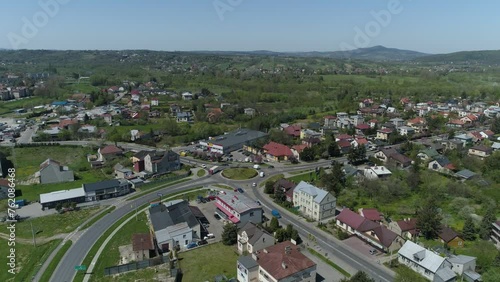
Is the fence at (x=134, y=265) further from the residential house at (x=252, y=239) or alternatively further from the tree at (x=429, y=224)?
the tree at (x=429, y=224)

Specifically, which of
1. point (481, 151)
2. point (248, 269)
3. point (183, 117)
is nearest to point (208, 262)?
point (248, 269)

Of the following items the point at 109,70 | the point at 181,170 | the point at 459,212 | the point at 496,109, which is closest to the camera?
the point at 459,212

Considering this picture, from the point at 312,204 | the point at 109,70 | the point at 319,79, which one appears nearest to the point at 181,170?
the point at 312,204

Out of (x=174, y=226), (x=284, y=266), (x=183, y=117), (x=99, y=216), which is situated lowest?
Answer: (x=99, y=216)

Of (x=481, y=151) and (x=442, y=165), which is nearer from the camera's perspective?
(x=442, y=165)

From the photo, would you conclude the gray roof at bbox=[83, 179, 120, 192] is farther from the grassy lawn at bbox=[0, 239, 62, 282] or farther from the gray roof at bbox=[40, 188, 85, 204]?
the grassy lawn at bbox=[0, 239, 62, 282]

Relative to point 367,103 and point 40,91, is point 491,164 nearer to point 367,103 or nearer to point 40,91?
point 367,103

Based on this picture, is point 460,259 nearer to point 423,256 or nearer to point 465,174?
point 423,256
